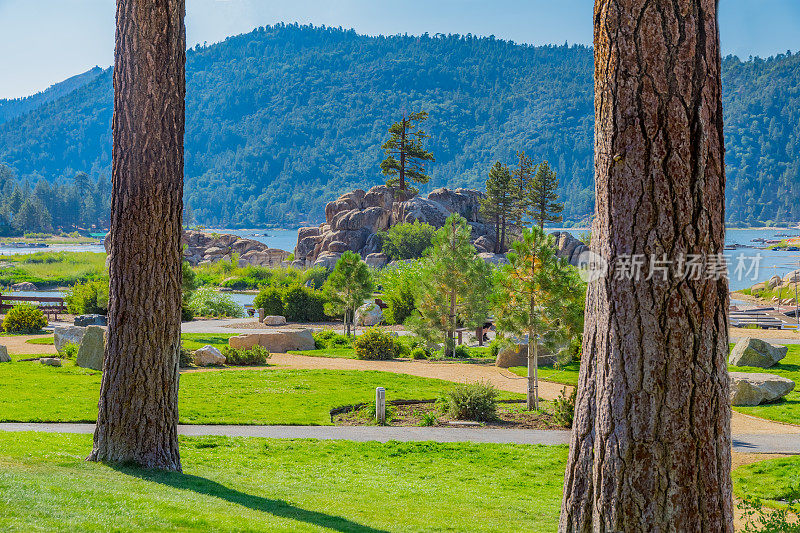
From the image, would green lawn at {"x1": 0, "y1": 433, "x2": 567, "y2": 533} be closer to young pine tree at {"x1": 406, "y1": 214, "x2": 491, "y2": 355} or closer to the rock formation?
young pine tree at {"x1": 406, "y1": 214, "x2": 491, "y2": 355}

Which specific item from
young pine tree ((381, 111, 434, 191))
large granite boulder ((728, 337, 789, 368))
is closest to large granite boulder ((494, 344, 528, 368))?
large granite boulder ((728, 337, 789, 368))

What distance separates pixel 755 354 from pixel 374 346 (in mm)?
10813

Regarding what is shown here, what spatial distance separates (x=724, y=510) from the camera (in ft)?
11.8

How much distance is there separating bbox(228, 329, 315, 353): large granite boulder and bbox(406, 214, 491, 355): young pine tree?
4043 mm

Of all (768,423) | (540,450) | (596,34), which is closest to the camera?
(596,34)

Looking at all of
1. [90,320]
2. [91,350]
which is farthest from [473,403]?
[90,320]

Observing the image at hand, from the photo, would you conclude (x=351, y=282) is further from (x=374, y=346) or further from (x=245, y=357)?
(x=245, y=357)

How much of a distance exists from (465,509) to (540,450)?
378 centimetres

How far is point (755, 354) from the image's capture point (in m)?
18.7

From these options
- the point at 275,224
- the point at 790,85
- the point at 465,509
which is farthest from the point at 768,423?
the point at 790,85

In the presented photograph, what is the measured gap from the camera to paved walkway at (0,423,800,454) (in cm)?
1088

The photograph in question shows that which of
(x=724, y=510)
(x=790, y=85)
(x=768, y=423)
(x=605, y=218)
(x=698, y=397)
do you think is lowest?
(x=768, y=423)

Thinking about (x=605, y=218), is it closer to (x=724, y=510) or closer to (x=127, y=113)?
(x=724, y=510)

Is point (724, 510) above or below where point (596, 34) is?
below
